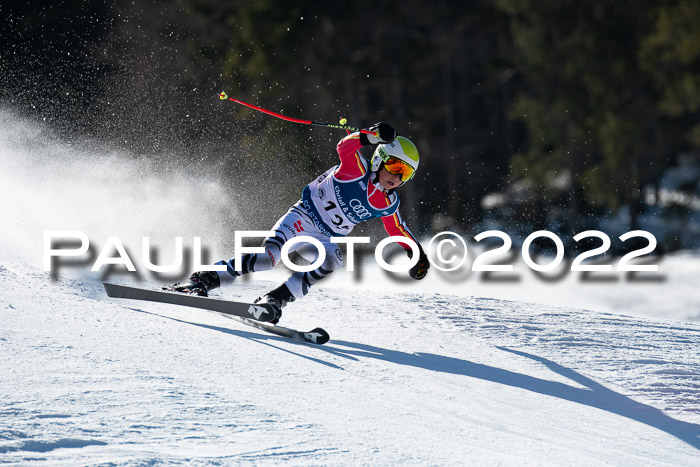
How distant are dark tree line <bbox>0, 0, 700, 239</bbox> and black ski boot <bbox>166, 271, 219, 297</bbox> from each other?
11.2m

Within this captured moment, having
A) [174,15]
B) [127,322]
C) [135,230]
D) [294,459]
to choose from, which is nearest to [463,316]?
[127,322]

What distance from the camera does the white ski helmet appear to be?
536 cm

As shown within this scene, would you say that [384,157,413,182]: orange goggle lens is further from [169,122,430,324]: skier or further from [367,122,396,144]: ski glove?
[367,122,396,144]: ski glove

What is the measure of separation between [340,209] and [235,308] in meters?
0.95

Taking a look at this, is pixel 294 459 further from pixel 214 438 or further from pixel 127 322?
pixel 127 322

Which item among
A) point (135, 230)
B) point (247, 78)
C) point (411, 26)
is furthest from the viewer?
point (411, 26)

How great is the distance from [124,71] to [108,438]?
1876cm

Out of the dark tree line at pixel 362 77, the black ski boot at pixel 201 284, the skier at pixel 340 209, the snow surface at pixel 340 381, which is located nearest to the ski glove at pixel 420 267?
the skier at pixel 340 209

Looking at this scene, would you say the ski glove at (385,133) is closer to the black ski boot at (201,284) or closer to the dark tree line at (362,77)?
the black ski boot at (201,284)

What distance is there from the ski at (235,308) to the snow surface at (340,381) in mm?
81

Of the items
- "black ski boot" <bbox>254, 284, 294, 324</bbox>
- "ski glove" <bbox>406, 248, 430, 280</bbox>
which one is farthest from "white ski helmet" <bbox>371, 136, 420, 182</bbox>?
"black ski boot" <bbox>254, 284, 294, 324</bbox>

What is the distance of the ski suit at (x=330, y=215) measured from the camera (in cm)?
541

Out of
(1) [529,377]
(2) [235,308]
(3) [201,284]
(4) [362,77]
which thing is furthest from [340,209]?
(4) [362,77]

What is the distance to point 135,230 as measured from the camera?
1076cm
